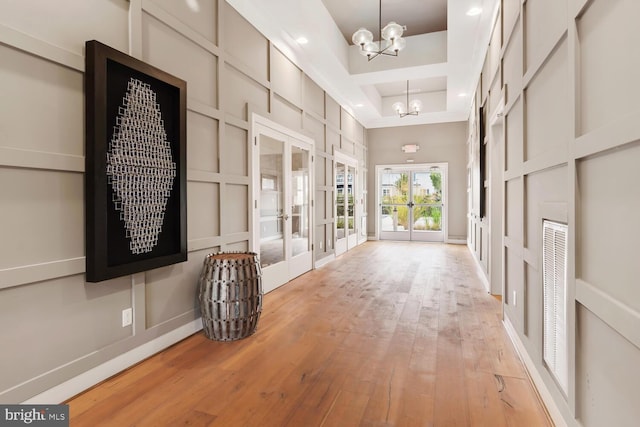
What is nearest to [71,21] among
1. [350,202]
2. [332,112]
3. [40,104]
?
[40,104]

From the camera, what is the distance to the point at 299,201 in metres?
5.23

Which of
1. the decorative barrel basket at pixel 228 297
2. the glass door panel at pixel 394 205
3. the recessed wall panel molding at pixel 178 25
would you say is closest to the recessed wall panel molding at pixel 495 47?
the recessed wall panel molding at pixel 178 25

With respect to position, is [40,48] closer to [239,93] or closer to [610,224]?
[239,93]

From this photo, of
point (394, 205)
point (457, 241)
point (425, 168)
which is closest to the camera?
point (457, 241)

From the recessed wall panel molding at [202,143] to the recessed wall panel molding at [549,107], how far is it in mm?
2596

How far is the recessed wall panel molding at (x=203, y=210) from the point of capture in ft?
9.72

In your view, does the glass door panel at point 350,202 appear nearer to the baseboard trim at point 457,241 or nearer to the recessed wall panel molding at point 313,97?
the recessed wall panel molding at point 313,97

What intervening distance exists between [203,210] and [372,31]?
14.7ft

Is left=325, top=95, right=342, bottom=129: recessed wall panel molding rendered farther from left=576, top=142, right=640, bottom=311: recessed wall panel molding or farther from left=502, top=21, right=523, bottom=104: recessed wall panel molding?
left=576, top=142, right=640, bottom=311: recessed wall panel molding

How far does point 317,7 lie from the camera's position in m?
4.16

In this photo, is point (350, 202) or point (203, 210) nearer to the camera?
point (203, 210)

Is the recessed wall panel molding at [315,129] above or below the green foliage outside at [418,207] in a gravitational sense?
above

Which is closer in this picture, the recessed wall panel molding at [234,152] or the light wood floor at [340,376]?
the light wood floor at [340,376]

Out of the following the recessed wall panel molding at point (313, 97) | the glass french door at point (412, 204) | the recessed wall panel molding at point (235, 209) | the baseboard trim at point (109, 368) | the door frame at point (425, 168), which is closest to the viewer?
the baseboard trim at point (109, 368)
